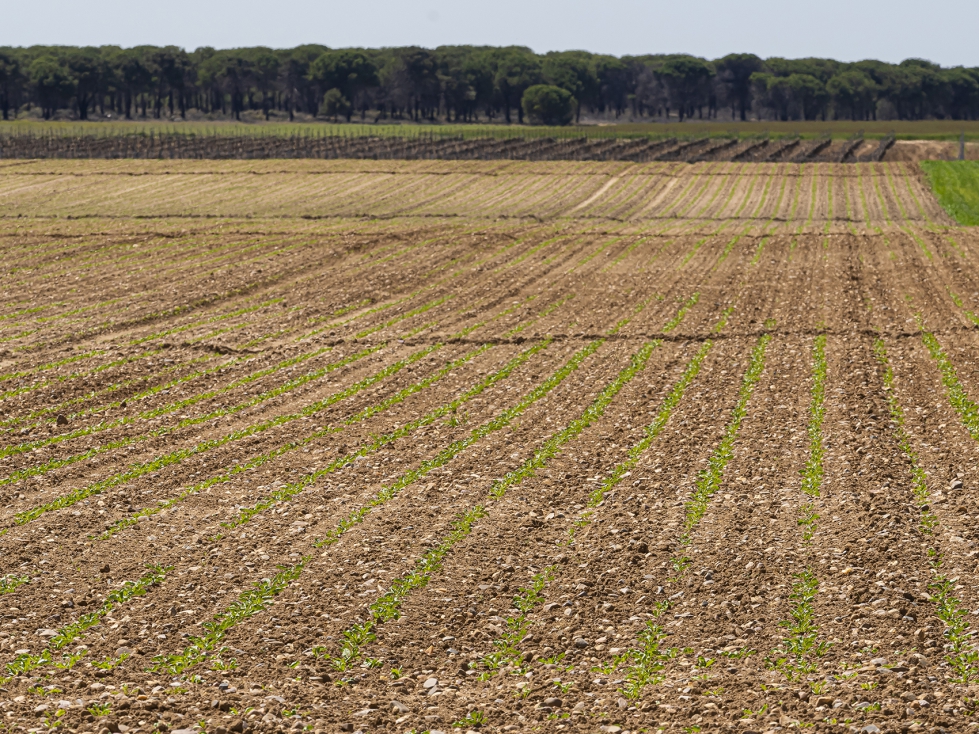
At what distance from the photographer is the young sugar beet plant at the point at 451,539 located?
444 inches

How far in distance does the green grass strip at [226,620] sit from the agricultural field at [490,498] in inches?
1.8

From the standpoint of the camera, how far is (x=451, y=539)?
13.8 metres

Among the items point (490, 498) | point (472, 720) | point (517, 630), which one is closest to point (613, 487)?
point (490, 498)

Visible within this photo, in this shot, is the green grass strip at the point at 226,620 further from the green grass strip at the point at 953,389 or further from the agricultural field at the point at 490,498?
the green grass strip at the point at 953,389

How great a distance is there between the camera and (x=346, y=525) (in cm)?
1432

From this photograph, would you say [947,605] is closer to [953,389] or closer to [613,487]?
[613,487]

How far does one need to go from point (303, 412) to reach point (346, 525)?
5823 mm

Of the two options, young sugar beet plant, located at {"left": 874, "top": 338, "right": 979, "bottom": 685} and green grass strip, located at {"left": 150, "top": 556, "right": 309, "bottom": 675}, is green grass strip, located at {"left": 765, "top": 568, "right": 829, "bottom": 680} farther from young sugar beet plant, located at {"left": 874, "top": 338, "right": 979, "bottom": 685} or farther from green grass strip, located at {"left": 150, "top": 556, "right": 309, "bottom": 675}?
green grass strip, located at {"left": 150, "top": 556, "right": 309, "bottom": 675}

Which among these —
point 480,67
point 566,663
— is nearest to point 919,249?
point 566,663

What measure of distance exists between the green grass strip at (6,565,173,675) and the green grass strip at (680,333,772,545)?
6202 mm

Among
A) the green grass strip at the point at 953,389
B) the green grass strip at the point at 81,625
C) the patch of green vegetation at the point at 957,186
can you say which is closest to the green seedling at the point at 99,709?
the green grass strip at the point at 81,625

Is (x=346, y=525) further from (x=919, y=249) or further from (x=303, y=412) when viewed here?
(x=919, y=249)

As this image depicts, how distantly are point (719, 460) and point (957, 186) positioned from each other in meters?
54.2

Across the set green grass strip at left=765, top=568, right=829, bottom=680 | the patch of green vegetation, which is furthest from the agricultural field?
the patch of green vegetation
